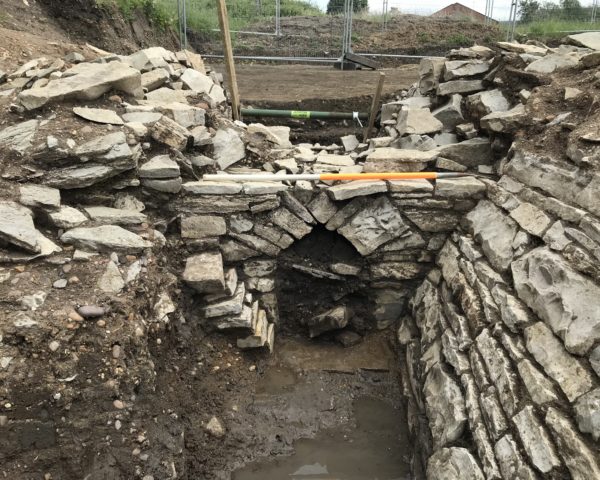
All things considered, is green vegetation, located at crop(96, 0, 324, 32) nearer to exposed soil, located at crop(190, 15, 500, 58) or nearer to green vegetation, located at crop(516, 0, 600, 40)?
exposed soil, located at crop(190, 15, 500, 58)

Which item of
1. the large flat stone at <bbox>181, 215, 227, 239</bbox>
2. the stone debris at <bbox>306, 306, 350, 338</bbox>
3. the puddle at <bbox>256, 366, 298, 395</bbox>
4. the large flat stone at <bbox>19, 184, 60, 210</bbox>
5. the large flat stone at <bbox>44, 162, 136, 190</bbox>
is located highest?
the large flat stone at <bbox>44, 162, 136, 190</bbox>

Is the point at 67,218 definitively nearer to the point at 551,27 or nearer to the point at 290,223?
the point at 290,223

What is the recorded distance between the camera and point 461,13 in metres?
21.8

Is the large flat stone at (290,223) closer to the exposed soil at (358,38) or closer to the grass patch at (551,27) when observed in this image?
the exposed soil at (358,38)

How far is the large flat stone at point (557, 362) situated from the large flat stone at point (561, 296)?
0.20 ft

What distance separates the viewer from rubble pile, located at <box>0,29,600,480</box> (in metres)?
3.14

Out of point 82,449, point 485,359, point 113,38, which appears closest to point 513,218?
point 485,359

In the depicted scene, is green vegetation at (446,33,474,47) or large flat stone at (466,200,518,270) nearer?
large flat stone at (466,200,518,270)

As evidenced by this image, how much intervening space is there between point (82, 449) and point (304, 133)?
6243 mm

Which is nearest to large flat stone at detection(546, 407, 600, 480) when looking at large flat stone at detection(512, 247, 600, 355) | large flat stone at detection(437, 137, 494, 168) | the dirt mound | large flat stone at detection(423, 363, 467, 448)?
large flat stone at detection(512, 247, 600, 355)

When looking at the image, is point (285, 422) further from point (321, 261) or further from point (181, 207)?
point (181, 207)

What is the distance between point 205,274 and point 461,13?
21774mm

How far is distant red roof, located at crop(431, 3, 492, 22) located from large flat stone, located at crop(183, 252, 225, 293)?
16.8 m

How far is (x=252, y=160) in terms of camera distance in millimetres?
5738
